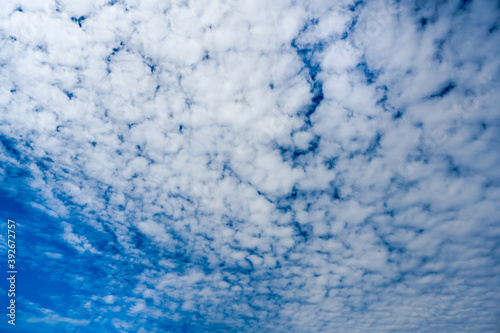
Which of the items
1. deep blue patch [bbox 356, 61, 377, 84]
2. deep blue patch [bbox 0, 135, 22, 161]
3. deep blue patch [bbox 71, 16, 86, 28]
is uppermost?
deep blue patch [bbox 0, 135, 22, 161]

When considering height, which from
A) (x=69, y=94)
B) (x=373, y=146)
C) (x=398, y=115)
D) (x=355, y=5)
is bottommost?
(x=373, y=146)

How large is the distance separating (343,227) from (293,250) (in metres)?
2.06

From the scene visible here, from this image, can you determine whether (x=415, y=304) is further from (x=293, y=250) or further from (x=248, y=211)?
(x=248, y=211)

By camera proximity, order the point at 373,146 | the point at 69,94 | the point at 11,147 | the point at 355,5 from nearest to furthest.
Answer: the point at 355,5 < the point at 373,146 < the point at 69,94 < the point at 11,147

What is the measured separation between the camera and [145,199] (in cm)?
735

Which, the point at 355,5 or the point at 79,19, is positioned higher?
the point at 79,19

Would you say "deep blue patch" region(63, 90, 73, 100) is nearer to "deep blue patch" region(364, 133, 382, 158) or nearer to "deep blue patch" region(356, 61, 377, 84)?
"deep blue patch" region(356, 61, 377, 84)

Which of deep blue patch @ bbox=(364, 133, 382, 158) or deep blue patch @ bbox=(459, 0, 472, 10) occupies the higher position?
deep blue patch @ bbox=(459, 0, 472, 10)

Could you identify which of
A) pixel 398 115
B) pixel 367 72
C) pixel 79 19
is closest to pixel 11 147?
pixel 79 19

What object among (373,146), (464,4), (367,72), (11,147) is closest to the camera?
(464,4)

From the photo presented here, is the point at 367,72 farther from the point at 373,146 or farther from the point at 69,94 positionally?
the point at 69,94

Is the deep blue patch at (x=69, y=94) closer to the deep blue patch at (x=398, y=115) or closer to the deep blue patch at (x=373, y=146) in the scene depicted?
the deep blue patch at (x=373, y=146)

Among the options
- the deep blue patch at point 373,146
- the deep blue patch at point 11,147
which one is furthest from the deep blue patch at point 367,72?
the deep blue patch at point 11,147

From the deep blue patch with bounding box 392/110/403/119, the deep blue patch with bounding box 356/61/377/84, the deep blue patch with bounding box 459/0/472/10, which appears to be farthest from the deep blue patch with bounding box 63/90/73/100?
the deep blue patch with bounding box 459/0/472/10
